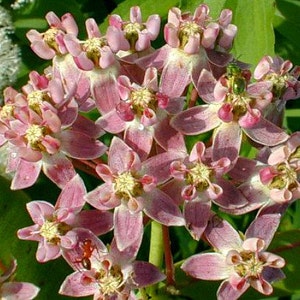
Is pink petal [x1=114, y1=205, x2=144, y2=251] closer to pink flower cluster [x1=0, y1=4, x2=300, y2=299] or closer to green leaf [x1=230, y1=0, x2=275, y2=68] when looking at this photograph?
pink flower cluster [x1=0, y1=4, x2=300, y2=299]

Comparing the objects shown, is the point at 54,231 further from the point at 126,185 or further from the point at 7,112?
the point at 7,112

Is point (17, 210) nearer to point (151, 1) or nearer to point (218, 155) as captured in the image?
point (218, 155)

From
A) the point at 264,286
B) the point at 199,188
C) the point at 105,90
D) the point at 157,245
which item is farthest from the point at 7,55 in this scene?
the point at 264,286

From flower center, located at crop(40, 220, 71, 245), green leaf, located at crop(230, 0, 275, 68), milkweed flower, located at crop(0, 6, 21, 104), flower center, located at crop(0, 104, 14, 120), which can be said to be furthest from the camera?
milkweed flower, located at crop(0, 6, 21, 104)

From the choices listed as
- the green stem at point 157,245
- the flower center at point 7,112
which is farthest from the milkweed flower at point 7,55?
the green stem at point 157,245

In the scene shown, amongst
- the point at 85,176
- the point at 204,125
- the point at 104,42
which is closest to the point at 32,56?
the point at 85,176

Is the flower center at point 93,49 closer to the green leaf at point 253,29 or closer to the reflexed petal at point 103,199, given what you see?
the reflexed petal at point 103,199

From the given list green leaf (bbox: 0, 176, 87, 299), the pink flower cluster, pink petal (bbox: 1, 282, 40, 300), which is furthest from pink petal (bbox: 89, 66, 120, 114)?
pink petal (bbox: 1, 282, 40, 300)
